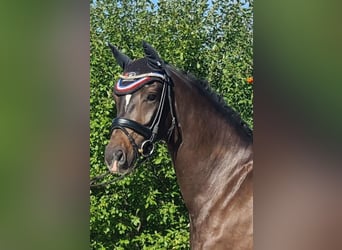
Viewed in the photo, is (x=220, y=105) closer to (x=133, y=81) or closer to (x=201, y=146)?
(x=201, y=146)

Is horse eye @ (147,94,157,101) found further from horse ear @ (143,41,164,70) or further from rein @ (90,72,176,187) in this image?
horse ear @ (143,41,164,70)

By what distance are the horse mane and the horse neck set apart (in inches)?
0.7

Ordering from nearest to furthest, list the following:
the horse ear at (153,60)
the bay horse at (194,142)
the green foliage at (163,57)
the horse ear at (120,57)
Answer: the bay horse at (194,142)
the horse ear at (153,60)
the horse ear at (120,57)
the green foliage at (163,57)

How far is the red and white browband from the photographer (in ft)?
7.02

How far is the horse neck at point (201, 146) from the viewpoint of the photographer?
214 cm

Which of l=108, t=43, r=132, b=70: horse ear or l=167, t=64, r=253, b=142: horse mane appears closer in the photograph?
l=167, t=64, r=253, b=142: horse mane

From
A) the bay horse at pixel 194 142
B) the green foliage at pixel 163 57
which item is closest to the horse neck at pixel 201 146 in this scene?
the bay horse at pixel 194 142

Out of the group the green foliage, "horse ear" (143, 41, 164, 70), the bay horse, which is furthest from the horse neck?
the green foliage

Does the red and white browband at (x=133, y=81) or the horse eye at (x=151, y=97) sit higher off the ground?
the red and white browband at (x=133, y=81)

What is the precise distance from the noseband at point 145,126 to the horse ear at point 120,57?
0.20m

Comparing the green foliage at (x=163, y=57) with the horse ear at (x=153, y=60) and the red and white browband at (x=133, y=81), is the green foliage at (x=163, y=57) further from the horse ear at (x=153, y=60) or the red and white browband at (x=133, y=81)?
the red and white browband at (x=133, y=81)

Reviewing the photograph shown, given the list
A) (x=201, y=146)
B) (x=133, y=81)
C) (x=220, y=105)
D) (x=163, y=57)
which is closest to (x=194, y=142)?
(x=201, y=146)
